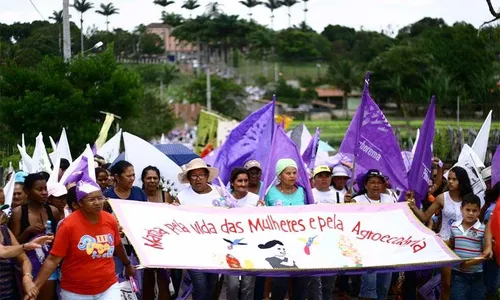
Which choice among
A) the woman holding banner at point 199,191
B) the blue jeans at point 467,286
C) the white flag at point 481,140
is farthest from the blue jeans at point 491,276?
the white flag at point 481,140

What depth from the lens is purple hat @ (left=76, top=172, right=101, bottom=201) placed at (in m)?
7.41

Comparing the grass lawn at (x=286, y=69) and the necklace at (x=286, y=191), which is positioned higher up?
the grass lawn at (x=286, y=69)

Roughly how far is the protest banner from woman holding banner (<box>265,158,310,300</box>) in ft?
0.80

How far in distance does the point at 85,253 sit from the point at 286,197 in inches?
105

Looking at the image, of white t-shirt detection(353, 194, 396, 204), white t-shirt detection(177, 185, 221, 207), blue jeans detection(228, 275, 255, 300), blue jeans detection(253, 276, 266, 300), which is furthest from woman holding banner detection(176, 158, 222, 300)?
white t-shirt detection(353, 194, 396, 204)

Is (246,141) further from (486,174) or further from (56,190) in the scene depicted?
(56,190)

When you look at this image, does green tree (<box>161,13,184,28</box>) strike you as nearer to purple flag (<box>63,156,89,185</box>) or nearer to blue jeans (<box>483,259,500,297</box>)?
blue jeans (<box>483,259,500,297</box>)

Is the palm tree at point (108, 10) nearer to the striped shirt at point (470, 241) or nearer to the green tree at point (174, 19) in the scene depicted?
the green tree at point (174, 19)

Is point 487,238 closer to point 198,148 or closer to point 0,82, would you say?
point 0,82

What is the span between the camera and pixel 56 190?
892cm

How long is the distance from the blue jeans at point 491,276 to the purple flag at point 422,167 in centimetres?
172

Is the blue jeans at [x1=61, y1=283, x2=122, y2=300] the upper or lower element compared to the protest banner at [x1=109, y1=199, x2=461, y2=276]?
lower

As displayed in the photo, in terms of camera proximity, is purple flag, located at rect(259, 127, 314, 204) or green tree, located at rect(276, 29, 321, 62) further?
green tree, located at rect(276, 29, 321, 62)

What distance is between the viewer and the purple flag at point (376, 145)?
35.4 ft
